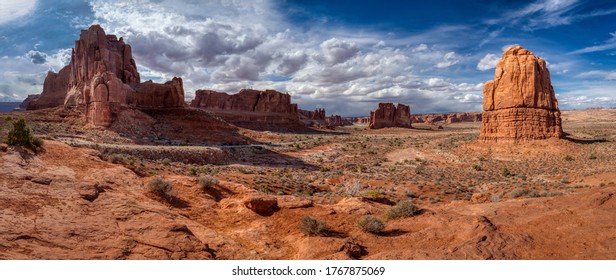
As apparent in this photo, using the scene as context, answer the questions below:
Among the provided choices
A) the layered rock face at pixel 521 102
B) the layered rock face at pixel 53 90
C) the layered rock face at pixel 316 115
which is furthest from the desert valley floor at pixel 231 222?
the layered rock face at pixel 316 115

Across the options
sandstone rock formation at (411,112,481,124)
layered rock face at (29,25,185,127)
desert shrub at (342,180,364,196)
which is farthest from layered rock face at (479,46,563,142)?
sandstone rock formation at (411,112,481,124)

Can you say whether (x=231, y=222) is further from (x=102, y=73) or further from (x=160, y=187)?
(x=102, y=73)

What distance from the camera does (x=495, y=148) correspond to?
115ft

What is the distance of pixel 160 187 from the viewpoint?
10156mm

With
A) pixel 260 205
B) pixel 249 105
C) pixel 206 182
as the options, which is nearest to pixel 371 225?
pixel 260 205

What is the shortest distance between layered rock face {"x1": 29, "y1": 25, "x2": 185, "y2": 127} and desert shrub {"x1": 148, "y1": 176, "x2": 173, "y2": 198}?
32.1 m

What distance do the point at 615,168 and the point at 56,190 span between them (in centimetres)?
3162

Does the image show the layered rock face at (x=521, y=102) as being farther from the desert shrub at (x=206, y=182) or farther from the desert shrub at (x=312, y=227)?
the desert shrub at (x=312, y=227)

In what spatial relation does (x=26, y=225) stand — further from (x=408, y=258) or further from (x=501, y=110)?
(x=501, y=110)

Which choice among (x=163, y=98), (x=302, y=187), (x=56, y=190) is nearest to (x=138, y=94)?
(x=163, y=98)

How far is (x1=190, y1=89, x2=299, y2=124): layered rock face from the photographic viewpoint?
9775 centimetres

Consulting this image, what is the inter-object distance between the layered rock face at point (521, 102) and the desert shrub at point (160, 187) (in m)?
35.4

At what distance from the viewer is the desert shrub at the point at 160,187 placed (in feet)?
33.3

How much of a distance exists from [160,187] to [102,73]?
38.3 meters
